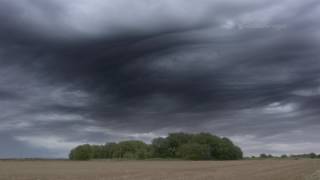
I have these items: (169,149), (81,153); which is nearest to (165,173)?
(169,149)

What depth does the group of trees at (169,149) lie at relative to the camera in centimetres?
16550

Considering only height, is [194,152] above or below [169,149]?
below

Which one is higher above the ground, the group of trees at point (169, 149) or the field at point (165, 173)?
the group of trees at point (169, 149)

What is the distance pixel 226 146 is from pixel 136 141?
32918 mm

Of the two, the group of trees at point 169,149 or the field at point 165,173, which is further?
the group of trees at point 169,149

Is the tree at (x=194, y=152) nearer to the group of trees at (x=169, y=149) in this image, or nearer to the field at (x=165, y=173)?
the group of trees at (x=169, y=149)

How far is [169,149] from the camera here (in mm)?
174750

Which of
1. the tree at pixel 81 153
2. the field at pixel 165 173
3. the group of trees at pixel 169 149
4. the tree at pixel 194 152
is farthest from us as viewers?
the tree at pixel 81 153

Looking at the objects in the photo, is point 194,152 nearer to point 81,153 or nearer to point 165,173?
point 81,153

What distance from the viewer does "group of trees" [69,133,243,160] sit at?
543 feet

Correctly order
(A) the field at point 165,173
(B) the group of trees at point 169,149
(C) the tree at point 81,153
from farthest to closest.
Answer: (C) the tree at point 81,153
(B) the group of trees at point 169,149
(A) the field at point 165,173

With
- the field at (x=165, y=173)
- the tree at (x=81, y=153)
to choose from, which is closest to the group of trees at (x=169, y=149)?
the tree at (x=81, y=153)

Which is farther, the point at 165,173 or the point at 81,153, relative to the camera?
the point at 81,153

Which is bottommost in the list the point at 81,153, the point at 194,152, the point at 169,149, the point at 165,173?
the point at 165,173
